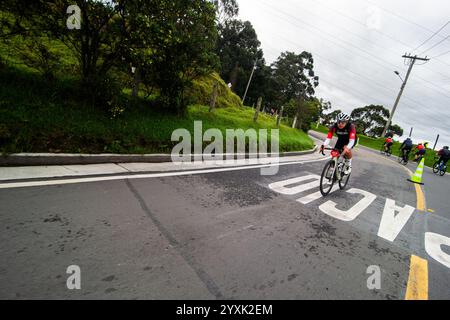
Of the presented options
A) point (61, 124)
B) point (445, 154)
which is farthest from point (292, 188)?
point (445, 154)

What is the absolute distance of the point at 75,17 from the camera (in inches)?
249

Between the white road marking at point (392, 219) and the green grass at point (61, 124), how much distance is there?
589cm

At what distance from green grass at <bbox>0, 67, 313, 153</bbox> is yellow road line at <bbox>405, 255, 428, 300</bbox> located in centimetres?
604

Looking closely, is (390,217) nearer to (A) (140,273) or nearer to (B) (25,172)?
(A) (140,273)

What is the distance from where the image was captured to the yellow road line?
9.26ft

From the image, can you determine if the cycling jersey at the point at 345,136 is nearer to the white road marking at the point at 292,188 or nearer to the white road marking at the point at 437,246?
the white road marking at the point at 292,188

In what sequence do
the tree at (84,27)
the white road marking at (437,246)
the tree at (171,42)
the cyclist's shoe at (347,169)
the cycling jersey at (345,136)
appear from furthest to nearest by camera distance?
the cyclist's shoe at (347,169) < the tree at (171,42) < the cycling jersey at (345,136) < the tree at (84,27) < the white road marking at (437,246)

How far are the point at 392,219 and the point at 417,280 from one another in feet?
8.34

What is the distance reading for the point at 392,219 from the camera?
5.33 m

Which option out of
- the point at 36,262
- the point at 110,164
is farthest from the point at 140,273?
the point at 110,164

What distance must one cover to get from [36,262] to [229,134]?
9279 millimetres

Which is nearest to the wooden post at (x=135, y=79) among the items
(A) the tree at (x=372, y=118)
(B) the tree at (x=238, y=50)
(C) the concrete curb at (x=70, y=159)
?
(C) the concrete curb at (x=70, y=159)

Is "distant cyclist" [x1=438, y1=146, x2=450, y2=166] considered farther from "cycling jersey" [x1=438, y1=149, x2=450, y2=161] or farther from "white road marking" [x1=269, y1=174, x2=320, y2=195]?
"white road marking" [x1=269, y1=174, x2=320, y2=195]

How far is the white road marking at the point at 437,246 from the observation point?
3.82 meters
